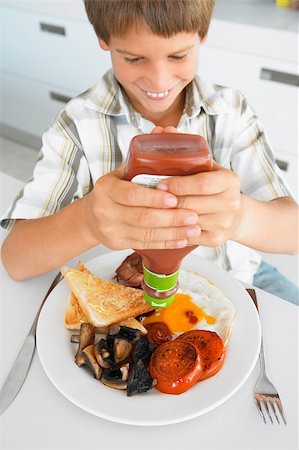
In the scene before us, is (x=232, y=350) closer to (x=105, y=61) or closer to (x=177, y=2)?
(x=177, y=2)

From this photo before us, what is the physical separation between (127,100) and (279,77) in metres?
1.08

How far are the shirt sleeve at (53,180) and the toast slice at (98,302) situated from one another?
8.7 inches

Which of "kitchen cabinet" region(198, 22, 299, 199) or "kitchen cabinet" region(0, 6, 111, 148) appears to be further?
"kitchen cabinet" region(0, 6, 111, 148)

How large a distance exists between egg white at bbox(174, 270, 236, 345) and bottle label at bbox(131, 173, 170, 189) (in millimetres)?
282

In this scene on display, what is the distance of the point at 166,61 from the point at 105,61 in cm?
161

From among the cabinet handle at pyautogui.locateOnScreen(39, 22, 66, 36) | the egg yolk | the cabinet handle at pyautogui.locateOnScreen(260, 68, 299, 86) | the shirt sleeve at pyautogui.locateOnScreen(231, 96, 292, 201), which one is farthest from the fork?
the cabinet handle at pyautogui.locateOnScreen(39, 22, 66, 36)

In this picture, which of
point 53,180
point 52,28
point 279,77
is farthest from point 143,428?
point 52,28

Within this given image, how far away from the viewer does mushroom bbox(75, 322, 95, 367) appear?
2.38 feet

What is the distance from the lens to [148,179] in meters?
0.58

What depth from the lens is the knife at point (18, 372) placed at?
2.35 ft

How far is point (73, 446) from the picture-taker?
667 mm

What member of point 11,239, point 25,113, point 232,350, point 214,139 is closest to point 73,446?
point 232,350

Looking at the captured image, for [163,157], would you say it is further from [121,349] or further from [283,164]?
[283,164]

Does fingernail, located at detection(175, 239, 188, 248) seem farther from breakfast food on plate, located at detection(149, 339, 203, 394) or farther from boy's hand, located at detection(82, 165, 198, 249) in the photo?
breakfast food on plate, located at detection(149, 339, 203, 394)
